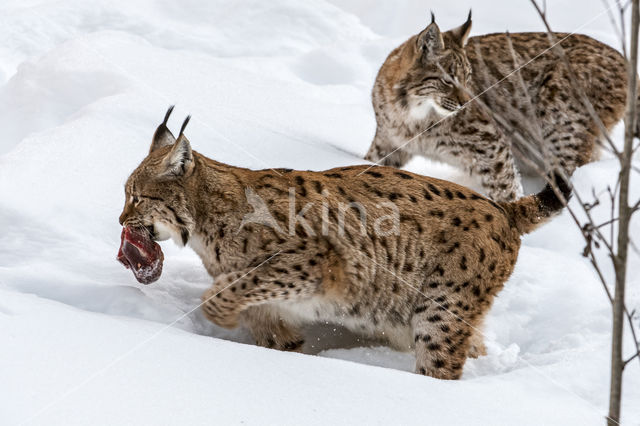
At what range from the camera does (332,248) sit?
14.5ft

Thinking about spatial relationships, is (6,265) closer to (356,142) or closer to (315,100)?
(356,142)

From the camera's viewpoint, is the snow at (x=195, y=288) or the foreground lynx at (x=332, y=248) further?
the foreground lynx at (x=332, y=248)

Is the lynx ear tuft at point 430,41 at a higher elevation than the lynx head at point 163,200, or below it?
higher

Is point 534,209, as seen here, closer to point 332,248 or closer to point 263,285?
point 332,248

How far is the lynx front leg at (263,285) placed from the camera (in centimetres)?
426

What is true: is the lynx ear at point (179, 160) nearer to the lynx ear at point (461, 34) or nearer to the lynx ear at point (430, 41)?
the lynx ear at point (430, 41)

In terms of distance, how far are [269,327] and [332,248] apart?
546mm

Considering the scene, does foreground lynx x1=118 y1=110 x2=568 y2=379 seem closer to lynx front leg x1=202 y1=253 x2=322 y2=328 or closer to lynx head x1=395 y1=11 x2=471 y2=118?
lynx front leg x1=202 y1=253 x2=322 y2=328

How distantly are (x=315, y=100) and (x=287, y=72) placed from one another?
135cm

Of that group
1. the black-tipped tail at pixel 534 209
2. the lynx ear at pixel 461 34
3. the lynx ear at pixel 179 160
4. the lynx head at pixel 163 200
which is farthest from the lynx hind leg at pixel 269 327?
the lynx ear at pixel 461 34

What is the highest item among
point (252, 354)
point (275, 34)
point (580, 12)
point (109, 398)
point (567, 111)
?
point (580, 12)

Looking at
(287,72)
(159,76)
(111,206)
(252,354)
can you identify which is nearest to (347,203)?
(252,354)

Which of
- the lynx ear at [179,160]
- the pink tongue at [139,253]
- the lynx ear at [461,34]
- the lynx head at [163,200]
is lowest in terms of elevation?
the pink tongue at [139,253]

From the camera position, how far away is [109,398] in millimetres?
3004
